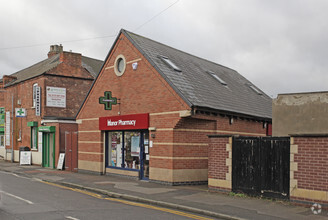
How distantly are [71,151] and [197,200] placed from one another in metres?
12.7

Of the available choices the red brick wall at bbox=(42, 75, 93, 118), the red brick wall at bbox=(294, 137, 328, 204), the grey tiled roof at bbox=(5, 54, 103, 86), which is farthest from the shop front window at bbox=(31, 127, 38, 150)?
the red brick wall at bbox=(294, 137, 328, 204)

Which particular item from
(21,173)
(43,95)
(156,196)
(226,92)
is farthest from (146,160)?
(43,95)

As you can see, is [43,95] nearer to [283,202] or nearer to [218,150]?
[218,150]

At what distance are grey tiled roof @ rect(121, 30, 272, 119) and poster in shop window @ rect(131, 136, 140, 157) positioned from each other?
142 inches

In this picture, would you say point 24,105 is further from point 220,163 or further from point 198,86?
point 220,163

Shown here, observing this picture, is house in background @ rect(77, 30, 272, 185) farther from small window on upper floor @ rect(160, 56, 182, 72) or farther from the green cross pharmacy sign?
the green cross pharmacy sign

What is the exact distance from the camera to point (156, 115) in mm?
15812

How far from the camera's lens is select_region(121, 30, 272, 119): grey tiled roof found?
609 inches

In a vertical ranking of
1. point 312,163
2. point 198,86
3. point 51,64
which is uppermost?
point 51,64

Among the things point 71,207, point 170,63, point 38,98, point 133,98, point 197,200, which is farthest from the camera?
point 38,98

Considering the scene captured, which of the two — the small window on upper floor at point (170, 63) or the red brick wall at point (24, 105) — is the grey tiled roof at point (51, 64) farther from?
the small window on upper floor at point (170, 63)

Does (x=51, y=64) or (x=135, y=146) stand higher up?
(x=51, y=64)

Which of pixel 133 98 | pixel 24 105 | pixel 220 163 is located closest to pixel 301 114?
pixel 220 163

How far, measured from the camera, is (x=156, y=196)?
12102mm
